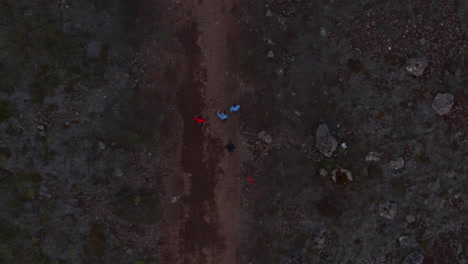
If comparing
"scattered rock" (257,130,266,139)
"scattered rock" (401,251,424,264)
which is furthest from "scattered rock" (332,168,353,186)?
"scattered rock" (401,251,424,264)

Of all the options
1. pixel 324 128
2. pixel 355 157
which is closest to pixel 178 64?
pixel 324 128

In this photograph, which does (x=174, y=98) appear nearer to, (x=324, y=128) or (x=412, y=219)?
(x=324, y=128)

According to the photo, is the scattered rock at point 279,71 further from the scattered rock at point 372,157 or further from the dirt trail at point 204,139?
the scattered rock at point 372,157

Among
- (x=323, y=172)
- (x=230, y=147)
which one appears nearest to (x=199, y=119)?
(x=230, y=147)

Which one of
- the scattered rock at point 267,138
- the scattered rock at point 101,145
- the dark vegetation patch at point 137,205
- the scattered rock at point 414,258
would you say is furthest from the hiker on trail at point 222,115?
the scattered rock at point 414,258

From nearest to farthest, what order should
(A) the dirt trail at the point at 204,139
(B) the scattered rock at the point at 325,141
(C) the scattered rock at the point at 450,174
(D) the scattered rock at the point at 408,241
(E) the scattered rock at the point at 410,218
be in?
(B) the scattered rock at the point at 325,141
(A) the dirt trail at the point at 204,139
(E) the scattered rock at the point at 410,218
(D) the scattered rock at the point at 408,241
(C) the scattered rock at the point at 450,174

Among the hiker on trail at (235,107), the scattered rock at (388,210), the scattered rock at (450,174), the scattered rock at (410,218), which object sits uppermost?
the hiker on trail at (235,107)
